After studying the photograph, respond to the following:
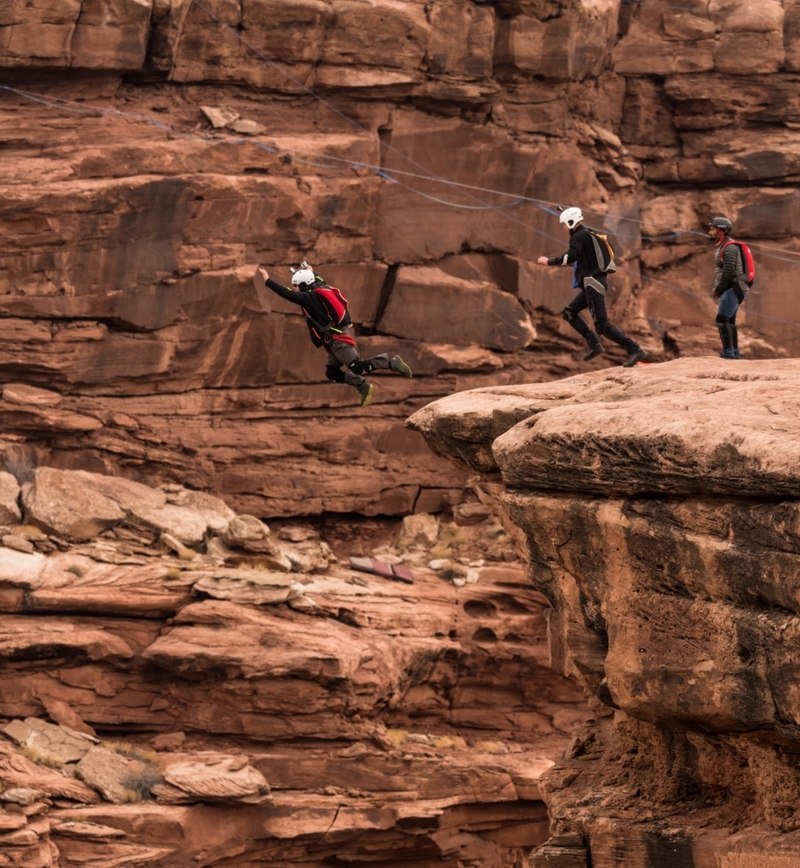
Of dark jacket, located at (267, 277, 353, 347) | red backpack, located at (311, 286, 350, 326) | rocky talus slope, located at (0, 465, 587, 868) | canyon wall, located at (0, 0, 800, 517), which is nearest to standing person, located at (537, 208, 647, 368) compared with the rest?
red backpack, located at (311, 286, 350, 326)

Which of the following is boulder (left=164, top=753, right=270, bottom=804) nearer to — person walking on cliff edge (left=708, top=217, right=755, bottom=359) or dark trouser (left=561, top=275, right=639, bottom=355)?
dark trouser (left=561, top=275, right=639, bottom=355)

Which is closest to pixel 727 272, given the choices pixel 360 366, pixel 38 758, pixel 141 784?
pixel 360 366

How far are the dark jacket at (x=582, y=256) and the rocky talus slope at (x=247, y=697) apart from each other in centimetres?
868

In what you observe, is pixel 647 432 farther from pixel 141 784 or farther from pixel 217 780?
pixel 141 784

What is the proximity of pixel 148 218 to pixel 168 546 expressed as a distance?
6767 millimetres

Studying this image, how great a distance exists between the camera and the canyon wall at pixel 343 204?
31156 millimetres

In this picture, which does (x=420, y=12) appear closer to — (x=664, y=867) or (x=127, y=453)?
(x=127, y=453)

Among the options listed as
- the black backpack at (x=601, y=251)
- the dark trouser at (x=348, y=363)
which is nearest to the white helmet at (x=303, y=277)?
the dark trouser at (x=348, y=363)

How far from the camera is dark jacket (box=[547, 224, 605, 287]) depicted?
75.5 feet

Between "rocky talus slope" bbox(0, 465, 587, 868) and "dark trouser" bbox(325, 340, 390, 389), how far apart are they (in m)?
5.49

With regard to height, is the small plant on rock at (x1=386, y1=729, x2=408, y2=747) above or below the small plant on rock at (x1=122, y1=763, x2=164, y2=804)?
above

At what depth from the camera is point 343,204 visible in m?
32.5

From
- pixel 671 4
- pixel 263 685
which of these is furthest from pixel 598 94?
pixel 263 685

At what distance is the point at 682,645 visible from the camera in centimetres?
1717
